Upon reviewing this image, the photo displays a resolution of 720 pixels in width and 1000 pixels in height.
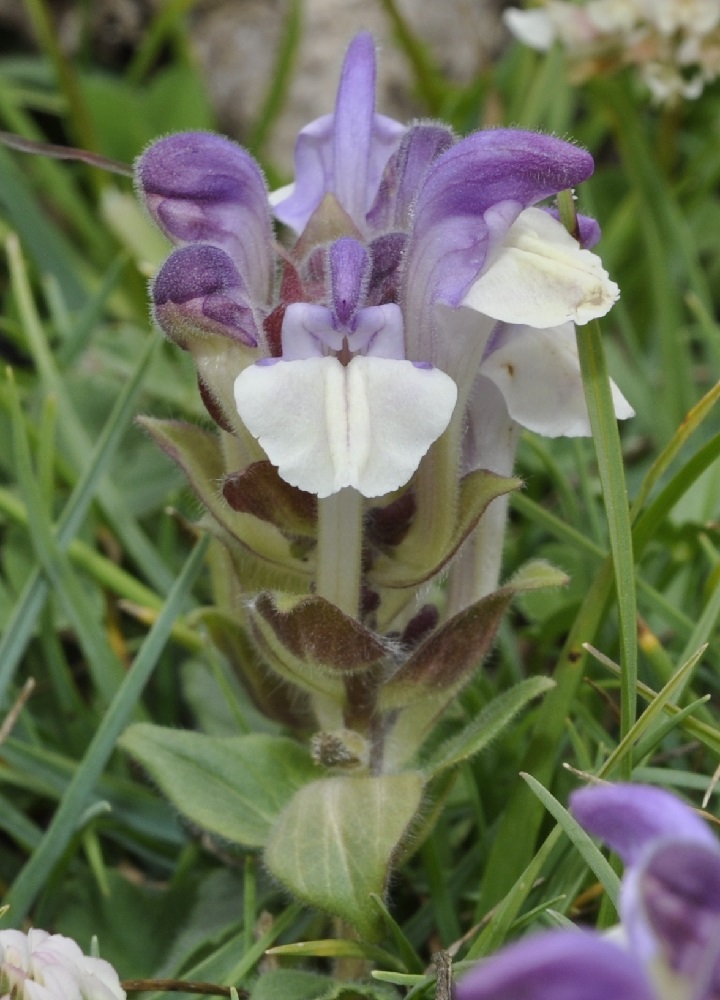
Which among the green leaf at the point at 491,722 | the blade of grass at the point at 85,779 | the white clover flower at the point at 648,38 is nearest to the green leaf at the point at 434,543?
the green leaf at the point at 491,722

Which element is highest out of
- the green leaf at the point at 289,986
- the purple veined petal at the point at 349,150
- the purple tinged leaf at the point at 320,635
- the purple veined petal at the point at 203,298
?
the purple veined petal at the point at 349,150

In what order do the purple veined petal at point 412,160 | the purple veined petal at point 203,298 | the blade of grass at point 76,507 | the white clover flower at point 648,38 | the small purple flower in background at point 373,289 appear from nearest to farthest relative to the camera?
the small purple flower in background at point 373,289 → the purple veined petal at point 203,298 → the purple veined petal at point 412,160 → the blade of grass at point 76,507 → the white clover flower at point 648,38

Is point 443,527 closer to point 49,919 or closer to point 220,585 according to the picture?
point 220,585

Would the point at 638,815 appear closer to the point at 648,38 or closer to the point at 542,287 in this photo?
the point at 542,287

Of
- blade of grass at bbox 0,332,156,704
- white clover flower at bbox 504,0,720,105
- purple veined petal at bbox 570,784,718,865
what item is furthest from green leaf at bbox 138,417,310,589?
white clover flower at bbox 504,0,720,105

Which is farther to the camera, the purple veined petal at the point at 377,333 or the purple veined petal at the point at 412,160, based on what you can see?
the purple veined petal at the point at 412,160

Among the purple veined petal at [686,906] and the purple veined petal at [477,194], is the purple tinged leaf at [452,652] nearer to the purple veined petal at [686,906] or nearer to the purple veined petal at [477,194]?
the purple veined petal at [477,194]
